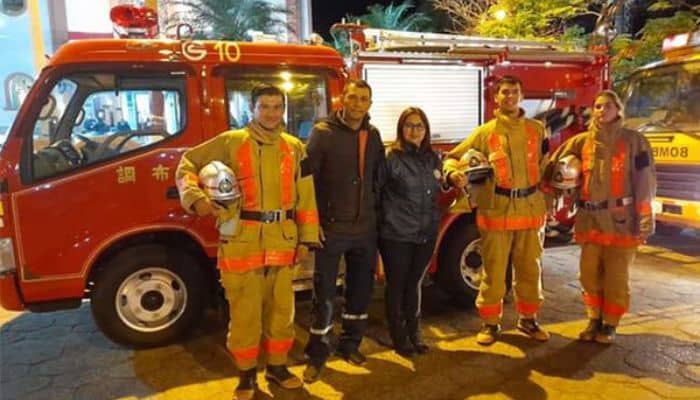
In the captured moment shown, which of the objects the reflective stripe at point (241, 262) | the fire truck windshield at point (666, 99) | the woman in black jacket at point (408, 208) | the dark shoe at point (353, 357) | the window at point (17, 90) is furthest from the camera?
the fire truck windshield at point (666, 99)

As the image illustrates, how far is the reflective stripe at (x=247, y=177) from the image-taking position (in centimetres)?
315

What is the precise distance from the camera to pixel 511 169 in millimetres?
3814

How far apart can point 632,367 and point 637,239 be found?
820 millimetres

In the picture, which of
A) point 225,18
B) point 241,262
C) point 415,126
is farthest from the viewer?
point 225,18

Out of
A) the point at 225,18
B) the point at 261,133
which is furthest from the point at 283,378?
the point at 225,18

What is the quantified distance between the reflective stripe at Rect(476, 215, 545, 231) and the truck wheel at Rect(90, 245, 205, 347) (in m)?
2.04

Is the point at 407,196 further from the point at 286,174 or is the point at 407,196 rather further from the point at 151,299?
the point at 151,299

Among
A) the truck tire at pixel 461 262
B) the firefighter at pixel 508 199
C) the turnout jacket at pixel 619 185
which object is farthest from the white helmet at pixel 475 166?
the truck tire at pixel 461 262

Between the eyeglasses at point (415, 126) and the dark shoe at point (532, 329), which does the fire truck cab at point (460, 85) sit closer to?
the dark shoe at point (532, 329)

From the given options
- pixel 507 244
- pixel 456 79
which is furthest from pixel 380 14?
pixel 507 244

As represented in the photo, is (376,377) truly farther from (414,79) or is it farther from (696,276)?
(696,276)

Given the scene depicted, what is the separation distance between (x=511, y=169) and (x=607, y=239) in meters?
0.81

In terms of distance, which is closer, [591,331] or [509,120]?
[509,120]

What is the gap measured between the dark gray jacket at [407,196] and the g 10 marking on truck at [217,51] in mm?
1304
